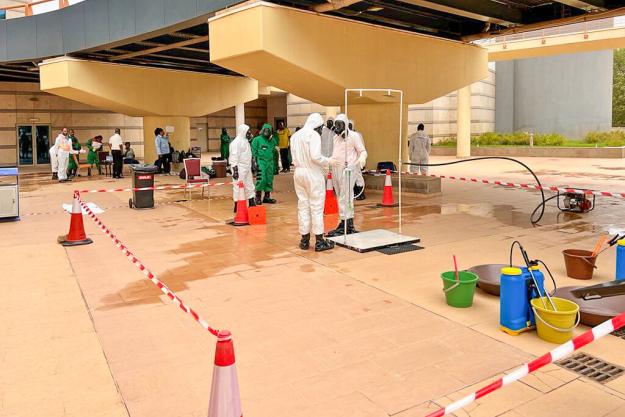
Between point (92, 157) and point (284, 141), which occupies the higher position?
point (284, 141)

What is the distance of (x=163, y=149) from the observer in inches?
850

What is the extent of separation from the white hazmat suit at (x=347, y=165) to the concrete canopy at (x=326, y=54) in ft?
9.78

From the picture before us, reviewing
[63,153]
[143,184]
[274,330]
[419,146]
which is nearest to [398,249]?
[274,330]

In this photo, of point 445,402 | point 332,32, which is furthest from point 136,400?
point 332,32

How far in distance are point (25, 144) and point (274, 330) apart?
28.7 m

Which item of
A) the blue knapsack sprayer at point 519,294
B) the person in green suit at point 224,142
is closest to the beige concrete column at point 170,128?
the person in green suit at point 224,142

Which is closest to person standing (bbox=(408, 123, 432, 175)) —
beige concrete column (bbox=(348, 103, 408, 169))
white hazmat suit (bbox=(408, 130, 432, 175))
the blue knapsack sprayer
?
white hazmat suit (bbox=(408, 130, 432, 175))

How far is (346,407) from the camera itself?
11.9 ft

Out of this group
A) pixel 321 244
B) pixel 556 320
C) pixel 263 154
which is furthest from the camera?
pixel 263 154

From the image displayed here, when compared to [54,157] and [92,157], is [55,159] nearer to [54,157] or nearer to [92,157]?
[54,157]

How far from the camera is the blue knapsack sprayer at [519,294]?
4.71 meters

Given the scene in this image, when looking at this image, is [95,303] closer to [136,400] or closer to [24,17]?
[136,400]

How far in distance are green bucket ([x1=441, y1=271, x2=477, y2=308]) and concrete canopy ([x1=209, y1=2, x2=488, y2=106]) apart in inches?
282

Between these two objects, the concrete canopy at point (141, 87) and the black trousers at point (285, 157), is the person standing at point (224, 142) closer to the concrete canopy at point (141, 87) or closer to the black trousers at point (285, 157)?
the concrete canopy at point (141, 87)
